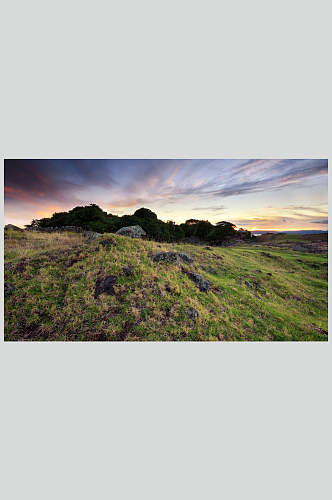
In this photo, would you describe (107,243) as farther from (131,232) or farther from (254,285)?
(254,285)

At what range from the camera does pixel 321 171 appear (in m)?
5.46

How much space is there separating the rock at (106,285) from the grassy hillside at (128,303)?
0.08m

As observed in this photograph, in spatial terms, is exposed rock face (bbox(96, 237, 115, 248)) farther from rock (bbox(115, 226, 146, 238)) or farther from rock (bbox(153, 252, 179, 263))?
rock (bbox(115, 226, 146, 238))

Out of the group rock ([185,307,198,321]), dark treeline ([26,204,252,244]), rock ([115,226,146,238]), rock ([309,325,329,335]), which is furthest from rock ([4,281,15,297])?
rock ([309,325,329,335])

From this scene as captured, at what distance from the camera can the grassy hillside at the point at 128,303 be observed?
337 centimetres

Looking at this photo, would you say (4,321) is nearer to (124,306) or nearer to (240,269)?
(124,306)

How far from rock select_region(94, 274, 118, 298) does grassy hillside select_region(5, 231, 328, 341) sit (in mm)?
76

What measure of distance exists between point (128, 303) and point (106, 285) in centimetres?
80

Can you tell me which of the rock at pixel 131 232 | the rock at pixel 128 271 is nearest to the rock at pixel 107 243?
the rock at pixel 128 271

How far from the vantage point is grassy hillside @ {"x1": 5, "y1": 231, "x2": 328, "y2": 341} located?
337 centimetres

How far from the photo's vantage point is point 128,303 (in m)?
3.78

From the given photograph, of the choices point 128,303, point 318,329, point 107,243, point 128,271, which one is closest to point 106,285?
point 128,271

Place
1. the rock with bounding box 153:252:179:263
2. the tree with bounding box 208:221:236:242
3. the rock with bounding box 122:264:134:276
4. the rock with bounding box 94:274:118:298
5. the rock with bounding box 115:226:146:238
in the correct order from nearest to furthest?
the rock with bounding box 94:274:118:298 < the rock with bounding box 122:264:134:276 < the rock with bounding box 153:252:179:263 < the rock with bounding box 115:226:146:238 < the tree with bounding box 208:221:236:242

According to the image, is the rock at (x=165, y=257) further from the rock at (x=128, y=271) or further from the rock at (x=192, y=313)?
the rock at (x=192, y=313)
